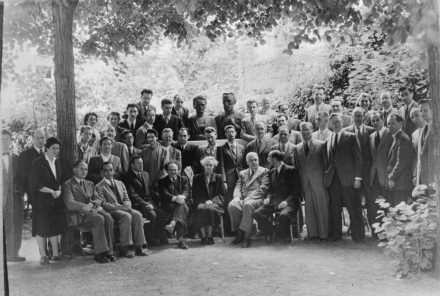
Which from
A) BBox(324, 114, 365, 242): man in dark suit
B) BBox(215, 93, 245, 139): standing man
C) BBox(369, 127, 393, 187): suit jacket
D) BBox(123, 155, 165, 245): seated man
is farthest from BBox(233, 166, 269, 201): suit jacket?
BBox(369, 127, 393, 187): suit jacket

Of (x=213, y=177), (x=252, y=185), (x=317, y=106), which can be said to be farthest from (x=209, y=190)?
(x=317, y=106)

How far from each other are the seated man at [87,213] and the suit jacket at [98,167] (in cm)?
37

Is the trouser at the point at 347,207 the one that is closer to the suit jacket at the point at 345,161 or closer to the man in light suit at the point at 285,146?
the suit jacket at the point at 345,161

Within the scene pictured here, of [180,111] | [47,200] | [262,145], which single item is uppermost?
[180,111]

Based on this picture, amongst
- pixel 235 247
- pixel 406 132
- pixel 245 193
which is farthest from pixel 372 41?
pixel 235 247

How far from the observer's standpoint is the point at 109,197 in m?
7.51

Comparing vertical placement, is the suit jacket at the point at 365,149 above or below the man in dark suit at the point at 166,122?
below

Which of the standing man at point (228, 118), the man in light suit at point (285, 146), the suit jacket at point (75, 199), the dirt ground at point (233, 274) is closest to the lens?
the dirt ground at point (233, 274)

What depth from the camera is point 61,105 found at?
7.59 metres

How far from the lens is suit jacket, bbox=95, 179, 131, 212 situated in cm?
746

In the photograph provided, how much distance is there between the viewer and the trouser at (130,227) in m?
7.30

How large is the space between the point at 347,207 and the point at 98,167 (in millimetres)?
3734

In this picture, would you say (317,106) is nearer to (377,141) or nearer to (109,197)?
(377,141)

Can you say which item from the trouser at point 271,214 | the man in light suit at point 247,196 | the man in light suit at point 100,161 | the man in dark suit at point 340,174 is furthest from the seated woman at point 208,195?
the man in dark suit at point 340,174
